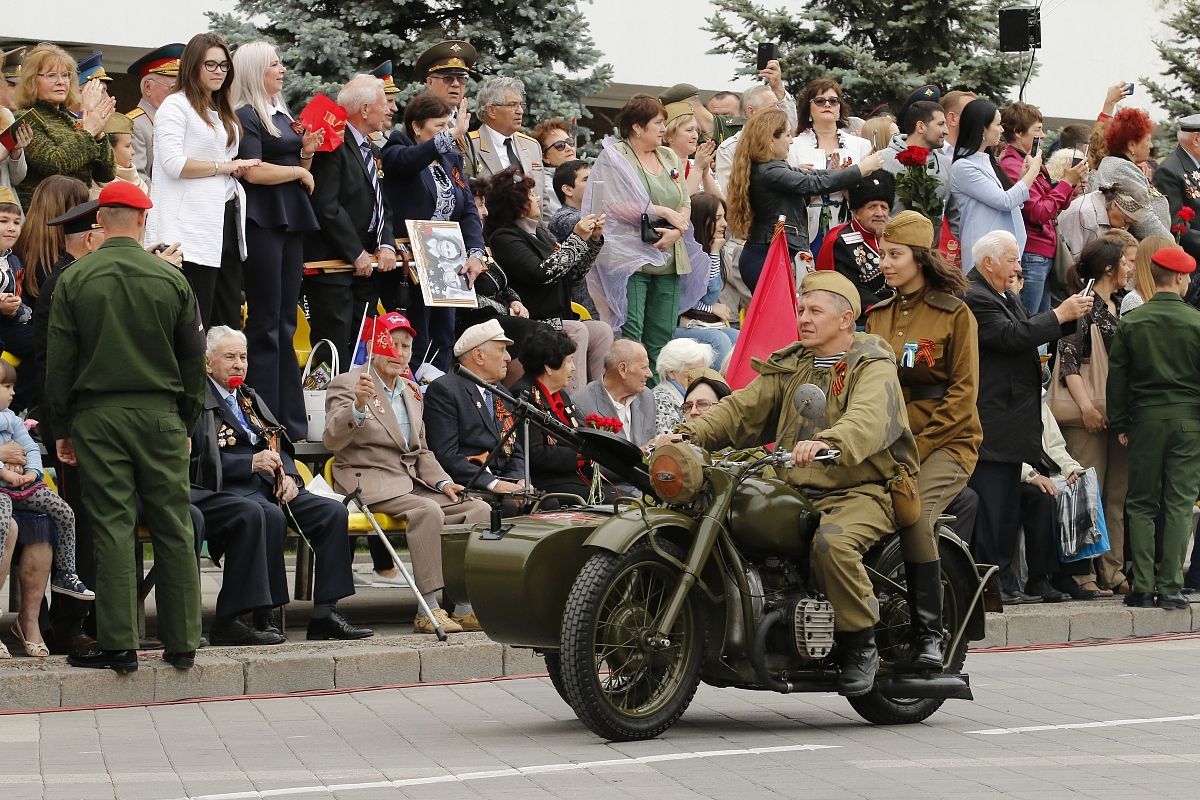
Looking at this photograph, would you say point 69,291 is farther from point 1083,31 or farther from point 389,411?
point 1083,31

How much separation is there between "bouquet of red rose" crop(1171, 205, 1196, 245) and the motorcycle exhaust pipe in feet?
28.7

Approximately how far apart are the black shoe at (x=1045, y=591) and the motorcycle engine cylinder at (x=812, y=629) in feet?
17.3

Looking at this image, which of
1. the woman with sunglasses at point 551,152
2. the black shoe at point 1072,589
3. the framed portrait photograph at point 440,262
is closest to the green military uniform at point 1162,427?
the black shoe at point 1072,589

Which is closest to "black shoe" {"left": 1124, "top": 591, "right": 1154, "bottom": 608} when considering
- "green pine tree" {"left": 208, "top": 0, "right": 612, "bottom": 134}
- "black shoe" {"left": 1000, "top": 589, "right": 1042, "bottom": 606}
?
"black shoe" {"left": 1000, "top": 589, "right": 1042, "bottom": 606}

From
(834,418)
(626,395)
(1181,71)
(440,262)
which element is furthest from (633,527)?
(1181,71)

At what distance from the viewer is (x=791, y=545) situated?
8.91 meters

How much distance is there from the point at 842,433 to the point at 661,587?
1031 millimetres

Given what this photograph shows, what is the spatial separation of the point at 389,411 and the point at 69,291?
262cm

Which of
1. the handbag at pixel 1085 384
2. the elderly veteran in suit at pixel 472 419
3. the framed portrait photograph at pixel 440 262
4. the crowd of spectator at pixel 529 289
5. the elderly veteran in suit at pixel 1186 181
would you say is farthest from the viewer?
the elderly veteran in suit at pixel 1186 181

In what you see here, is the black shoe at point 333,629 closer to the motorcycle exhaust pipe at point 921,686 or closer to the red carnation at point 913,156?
the motorcycle exhaust pipe at point 921,686

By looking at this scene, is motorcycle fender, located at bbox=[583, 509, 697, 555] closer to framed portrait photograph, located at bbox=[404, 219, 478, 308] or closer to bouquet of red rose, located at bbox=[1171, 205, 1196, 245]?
framed portrait photograph, located at bbox=[404, 219, 478, 308]

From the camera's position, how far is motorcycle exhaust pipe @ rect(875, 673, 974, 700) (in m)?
9.09

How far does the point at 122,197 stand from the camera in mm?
9773

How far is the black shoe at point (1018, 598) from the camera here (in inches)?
531
